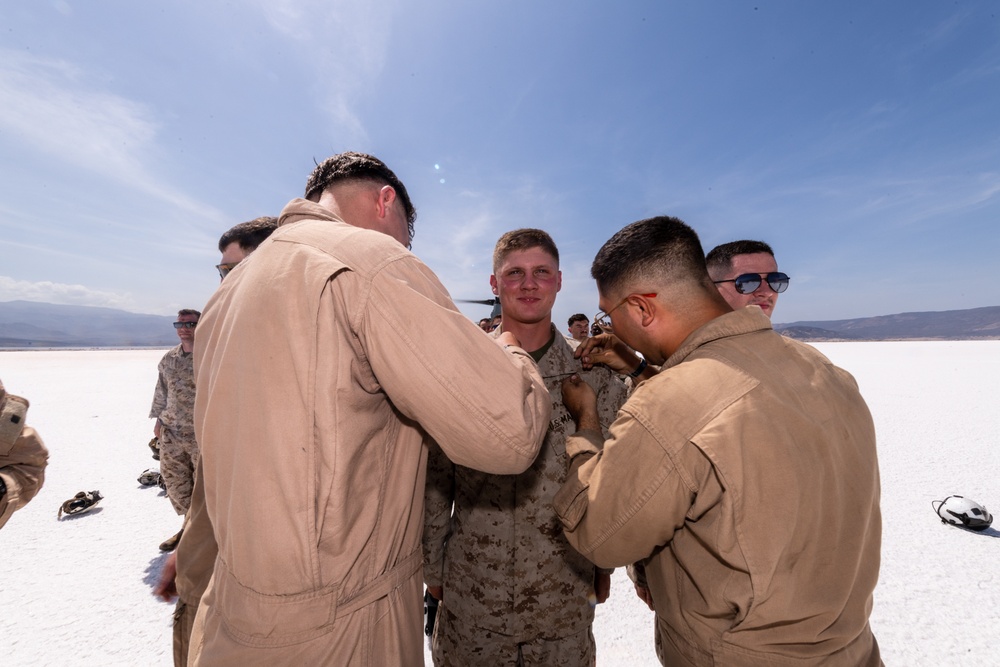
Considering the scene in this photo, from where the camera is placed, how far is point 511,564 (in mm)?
2590

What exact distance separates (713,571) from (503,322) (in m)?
1.99

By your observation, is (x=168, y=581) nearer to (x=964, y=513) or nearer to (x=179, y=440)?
(x=179, y=440)

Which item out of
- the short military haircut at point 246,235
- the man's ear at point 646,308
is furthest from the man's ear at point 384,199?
the short military haircut at point 246,235

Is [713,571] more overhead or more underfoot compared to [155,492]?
more overhead

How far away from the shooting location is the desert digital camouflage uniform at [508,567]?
2.56 metres

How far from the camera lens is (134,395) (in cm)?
1753

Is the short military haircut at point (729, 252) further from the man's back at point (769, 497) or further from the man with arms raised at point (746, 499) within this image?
the man's back at point (769, 497)

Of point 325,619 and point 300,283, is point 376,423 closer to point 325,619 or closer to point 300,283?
point 300,283

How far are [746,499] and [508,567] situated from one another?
5.48ft

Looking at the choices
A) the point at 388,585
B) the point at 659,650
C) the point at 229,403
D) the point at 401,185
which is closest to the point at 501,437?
the point at 388,585

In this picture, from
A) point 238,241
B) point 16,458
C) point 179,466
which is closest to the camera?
point 16,458

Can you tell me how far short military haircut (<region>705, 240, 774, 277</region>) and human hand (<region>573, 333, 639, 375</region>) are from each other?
165 cm

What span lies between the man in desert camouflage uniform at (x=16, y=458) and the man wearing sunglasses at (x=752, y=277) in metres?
4.87

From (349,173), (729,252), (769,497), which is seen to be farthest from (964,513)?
(349,173)
